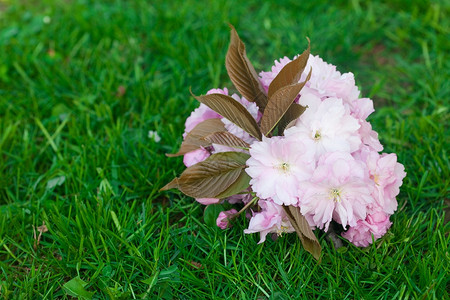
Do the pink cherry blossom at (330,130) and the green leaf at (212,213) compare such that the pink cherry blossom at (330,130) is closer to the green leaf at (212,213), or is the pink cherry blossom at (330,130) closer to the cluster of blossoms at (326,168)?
the cluster of blossoms at (326,168)

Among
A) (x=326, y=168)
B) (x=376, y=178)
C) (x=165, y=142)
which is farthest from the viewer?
(x=165, y=142)

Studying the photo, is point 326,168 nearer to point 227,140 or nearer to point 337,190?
point 337,190

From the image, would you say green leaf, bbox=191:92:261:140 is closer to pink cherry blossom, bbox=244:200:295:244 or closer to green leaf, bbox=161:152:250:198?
green leaf, bbox=161:152:250:198

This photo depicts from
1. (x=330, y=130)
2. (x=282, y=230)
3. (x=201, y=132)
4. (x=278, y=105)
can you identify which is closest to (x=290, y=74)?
(x=278, y=105)

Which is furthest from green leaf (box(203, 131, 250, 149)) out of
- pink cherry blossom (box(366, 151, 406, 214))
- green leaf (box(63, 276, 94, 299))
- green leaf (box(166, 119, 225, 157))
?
green leaf (box(63, 276, 94, 299))

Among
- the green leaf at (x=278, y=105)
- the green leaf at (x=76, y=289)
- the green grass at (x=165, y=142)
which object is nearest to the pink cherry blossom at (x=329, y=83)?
the green leaf at (x=278, y=105)

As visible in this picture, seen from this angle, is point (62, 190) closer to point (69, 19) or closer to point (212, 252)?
point (212, 252)
